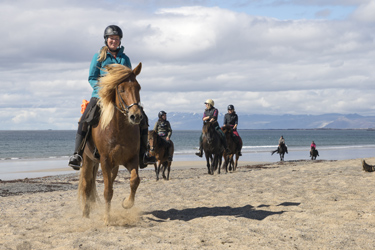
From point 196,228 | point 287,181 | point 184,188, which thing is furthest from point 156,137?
point 196,228

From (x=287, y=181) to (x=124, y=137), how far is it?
7566mm

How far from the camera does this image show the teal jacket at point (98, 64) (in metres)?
7.86

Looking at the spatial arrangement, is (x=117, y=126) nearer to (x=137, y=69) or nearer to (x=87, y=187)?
(x=137, y=69)

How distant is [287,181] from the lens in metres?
13.4

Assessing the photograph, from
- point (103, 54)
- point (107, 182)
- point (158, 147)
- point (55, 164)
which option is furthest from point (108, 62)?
point (55, 164)

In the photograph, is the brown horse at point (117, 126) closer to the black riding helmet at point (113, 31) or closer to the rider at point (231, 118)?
the black riding helmet at point (113, 31)

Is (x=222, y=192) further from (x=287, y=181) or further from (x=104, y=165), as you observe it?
(x=104, y=165)

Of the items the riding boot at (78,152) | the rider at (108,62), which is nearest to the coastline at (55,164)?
the riding boot at (78,152)

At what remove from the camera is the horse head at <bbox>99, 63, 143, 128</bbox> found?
271 inches

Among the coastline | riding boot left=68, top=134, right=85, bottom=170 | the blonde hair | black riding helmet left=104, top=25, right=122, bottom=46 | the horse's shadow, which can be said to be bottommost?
the coastline

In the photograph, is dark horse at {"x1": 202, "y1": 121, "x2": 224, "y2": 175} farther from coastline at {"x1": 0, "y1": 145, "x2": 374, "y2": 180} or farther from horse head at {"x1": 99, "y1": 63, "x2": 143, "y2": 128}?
coastline at {"x1": 0, "y1": 145, "x2": 374, "y2": 180}

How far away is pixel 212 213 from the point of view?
28.6 ft

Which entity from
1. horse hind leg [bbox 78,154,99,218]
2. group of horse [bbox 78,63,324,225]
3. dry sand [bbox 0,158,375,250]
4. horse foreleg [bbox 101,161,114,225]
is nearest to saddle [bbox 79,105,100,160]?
group of horse [bbox 78,63,324,225]

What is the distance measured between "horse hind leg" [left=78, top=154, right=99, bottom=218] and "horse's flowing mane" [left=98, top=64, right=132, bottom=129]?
157 centimetres
